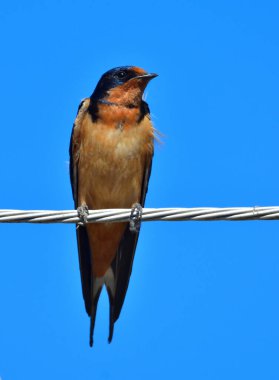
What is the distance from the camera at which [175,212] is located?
182 inches

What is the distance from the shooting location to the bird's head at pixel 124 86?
23.7 ft

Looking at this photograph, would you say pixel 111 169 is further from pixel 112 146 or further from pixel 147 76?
pixel 147 76

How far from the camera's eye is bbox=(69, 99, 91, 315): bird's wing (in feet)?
23.4

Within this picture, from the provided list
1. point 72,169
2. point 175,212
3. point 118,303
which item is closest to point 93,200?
→ point 72,169

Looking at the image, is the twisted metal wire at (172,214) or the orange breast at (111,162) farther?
the orange breast at (111,162)

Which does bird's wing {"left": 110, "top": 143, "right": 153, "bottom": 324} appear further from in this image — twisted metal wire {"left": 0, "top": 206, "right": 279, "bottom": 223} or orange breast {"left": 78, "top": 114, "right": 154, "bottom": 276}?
twisted metal wire {"left": 0, "top": 206, "right": 279, "bottom": 223}

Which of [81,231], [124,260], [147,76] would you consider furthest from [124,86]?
[124,260]

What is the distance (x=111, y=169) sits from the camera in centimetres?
694

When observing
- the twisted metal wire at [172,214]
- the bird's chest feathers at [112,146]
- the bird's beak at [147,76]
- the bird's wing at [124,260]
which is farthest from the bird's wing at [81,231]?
the twisted metal wire at [172,214]

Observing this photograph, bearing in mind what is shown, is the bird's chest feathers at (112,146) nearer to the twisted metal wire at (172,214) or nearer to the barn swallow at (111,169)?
the barn swallow at (111,169)

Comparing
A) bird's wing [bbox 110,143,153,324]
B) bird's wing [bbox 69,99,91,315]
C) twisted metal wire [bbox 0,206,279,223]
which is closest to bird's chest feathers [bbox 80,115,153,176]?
bird's wing [bbox 69,99,91,315]

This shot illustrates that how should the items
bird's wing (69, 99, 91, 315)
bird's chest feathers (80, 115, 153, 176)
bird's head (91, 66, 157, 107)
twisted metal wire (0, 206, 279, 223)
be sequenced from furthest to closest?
1. bird's head (91, 66, 157, 107)
2. bird's wing (69, 99, 91, 315)
3. bird's chest feathers (80, 115, 153, 176)
4. twisted metal wire (0, 206, 279, 223)

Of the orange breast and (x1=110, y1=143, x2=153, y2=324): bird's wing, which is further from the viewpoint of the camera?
(x1=110, y1=143, x2=153, y2=324): bird's wing

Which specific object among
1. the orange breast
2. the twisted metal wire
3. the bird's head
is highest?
the bird's head
